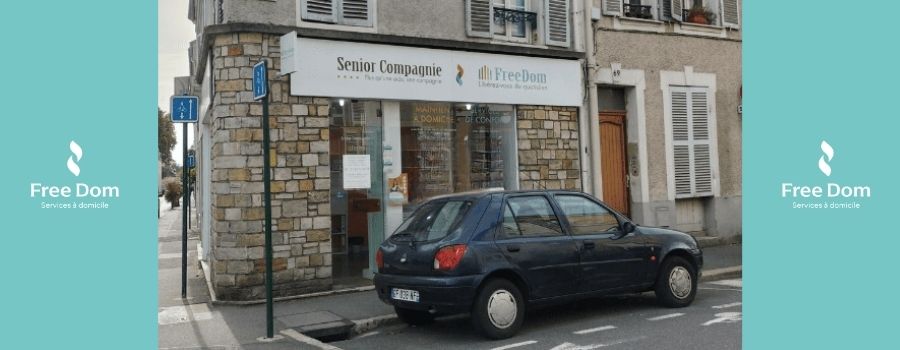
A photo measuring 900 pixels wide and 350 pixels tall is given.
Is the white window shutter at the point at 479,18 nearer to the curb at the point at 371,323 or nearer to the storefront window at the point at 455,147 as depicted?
the storefront window at the point at 455,147

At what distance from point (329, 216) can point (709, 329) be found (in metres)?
4.88

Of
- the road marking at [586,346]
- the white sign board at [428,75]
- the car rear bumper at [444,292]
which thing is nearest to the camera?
the road marking at [586,346]

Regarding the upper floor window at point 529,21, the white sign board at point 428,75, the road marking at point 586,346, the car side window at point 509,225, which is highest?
the upper floor window at point 529,21

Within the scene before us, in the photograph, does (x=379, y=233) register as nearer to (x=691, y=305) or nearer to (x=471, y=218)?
(x=471, y=218)

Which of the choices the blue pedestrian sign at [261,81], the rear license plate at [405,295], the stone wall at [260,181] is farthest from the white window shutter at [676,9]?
the blue pedestrian sign at [261,81]

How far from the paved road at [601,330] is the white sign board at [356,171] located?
2687 mm

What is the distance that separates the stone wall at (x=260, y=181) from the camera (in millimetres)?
8906

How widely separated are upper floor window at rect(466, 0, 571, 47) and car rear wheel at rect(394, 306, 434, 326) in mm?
4936

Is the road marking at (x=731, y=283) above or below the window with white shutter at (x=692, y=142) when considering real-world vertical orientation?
below

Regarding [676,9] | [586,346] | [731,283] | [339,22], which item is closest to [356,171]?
[339,22]

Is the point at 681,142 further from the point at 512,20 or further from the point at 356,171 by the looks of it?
the point at 356,171

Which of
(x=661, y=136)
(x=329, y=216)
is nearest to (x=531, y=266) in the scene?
(x=329, y=216)

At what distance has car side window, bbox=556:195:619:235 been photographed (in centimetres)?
732

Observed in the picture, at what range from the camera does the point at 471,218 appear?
669 centimetres
